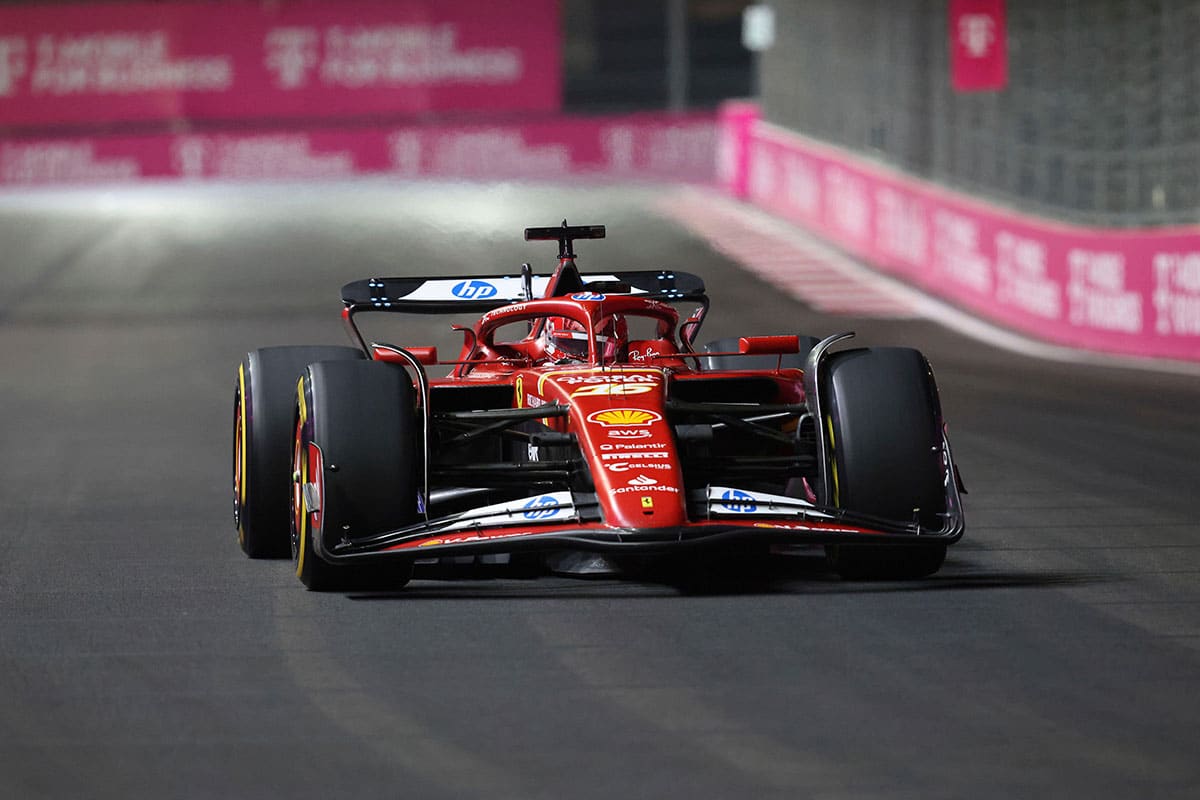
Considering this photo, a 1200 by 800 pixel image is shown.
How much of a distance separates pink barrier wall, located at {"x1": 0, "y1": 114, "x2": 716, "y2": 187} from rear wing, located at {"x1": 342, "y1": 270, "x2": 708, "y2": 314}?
2776cm

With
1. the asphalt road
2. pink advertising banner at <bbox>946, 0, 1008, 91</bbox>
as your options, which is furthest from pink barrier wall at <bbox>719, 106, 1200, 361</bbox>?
the asphalt road

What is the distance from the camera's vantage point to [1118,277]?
1894 cm

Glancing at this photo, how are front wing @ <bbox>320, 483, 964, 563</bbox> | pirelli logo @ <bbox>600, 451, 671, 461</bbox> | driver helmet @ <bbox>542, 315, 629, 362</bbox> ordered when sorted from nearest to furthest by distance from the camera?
1. front wing @ <bbox>320, 483, 964, 563</bbox>
2. pirelli logo @ <bbox>600, 451, 671, 461</bbox>
3. driver helmet @ <bbox>542, 315, 629, 362</bbox>

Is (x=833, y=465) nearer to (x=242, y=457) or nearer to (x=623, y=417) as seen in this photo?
(x=623, y=417)

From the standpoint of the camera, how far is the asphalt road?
541 centimetres

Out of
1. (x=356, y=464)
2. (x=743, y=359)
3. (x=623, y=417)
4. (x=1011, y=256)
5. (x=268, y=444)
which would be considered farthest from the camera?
(x=1011, y=256)

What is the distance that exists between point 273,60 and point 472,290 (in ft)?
103

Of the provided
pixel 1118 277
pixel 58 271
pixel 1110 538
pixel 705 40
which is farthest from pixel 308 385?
pixel 705 40

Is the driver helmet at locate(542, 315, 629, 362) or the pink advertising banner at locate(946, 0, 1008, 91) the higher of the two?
the pink advertising banner at locate(946, 0, 1008, 91)

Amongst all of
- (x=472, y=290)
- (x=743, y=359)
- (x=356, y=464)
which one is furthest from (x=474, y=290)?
(x=356, y=464)

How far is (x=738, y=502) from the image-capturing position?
7719 millimetres

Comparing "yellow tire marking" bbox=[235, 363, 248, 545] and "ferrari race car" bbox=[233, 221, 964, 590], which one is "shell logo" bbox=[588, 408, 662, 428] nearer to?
"ferrari race car" bbox=[233, 221, 964, 590]

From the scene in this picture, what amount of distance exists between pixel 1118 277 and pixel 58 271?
1368 cm

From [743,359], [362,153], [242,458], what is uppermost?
[743,359]
